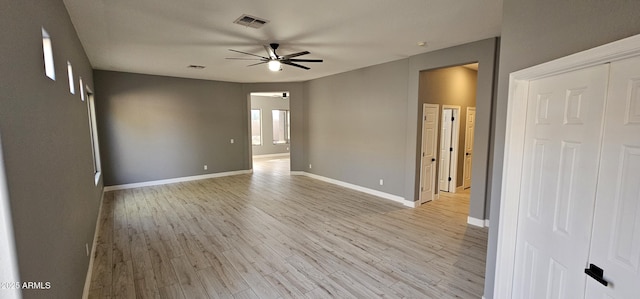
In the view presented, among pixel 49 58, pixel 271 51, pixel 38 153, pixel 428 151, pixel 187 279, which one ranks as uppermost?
pixel 271 51

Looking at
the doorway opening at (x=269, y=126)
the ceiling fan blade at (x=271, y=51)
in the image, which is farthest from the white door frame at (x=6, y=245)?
the doorway opening at (x=269, y=126)

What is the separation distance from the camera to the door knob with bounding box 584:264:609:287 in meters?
1.31

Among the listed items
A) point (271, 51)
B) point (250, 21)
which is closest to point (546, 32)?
point (250, 21)

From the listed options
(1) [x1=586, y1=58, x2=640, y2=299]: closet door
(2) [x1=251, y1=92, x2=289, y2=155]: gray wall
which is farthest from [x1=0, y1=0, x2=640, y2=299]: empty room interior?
(2) [x1=251, y1=92, x2=289, y2=155]: gray wall

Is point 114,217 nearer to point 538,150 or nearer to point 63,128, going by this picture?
point 63,128

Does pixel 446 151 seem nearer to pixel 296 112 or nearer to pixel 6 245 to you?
pixel 296 112

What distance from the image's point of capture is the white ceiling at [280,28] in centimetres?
285

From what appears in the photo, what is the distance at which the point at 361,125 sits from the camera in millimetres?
6355

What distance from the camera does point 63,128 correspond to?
237 centimetres

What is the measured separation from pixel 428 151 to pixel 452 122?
52.9 inches

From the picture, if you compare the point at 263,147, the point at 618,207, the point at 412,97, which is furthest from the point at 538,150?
the point at 263,147

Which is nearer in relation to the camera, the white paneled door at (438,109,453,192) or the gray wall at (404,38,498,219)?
the gray wall at (404,38,498,219)

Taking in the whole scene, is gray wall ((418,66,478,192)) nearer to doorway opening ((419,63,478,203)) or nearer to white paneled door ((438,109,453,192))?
doorway opening ((419,63,478,203))

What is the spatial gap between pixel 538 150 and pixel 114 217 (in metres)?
5.97
